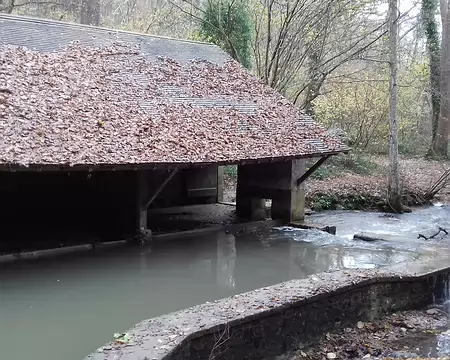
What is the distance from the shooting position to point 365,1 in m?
15.5

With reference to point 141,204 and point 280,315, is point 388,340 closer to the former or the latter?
point 280,315

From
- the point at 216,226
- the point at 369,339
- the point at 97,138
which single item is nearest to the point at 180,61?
the point at 216,226

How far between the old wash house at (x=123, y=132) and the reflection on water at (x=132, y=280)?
106 centimetres

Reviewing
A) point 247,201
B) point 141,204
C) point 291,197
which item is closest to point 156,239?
point 141,204

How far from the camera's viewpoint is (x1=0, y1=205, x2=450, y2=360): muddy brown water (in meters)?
4.91

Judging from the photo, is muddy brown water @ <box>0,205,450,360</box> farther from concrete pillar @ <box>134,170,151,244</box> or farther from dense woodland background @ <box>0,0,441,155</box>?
dense woodland background @ <box>0,0,441,155</box>

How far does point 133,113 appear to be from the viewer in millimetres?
8172

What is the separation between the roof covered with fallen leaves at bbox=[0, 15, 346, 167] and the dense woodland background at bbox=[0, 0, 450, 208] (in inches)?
156

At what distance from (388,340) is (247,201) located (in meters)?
5.59

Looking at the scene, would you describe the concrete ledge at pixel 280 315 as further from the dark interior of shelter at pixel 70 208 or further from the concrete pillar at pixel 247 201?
the concrete pillar at pixel 247 201

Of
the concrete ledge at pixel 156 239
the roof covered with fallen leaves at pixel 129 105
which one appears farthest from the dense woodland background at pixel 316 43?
the concrete ledge at pixel 156 239

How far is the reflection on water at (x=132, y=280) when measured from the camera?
489 centimetres

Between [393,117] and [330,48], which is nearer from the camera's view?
[393,117]

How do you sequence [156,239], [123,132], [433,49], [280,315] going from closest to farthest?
[280,315], [123,132], [156,239], [433,49]
